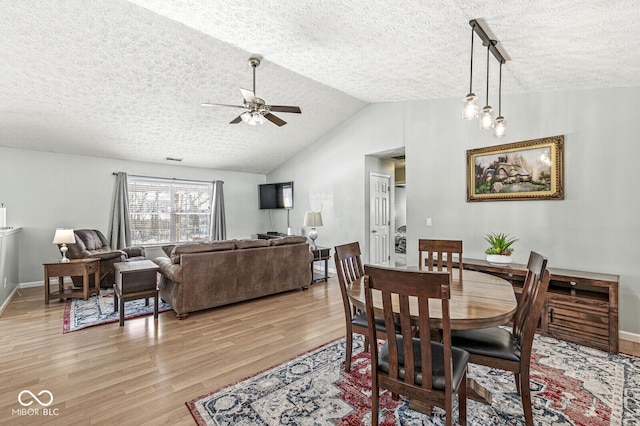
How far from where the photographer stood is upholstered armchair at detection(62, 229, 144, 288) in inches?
185

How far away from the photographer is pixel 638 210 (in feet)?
9.63

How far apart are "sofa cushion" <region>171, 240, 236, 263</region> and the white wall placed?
3.39 meters

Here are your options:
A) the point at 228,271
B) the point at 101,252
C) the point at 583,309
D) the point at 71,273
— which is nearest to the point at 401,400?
the point at 583,309

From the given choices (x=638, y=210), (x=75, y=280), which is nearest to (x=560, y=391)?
(x=638, y=210)

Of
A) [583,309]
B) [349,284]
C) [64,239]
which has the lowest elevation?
[583,309]

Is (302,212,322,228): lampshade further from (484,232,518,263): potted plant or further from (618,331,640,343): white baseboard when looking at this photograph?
(618,331,640,343): white baseboard

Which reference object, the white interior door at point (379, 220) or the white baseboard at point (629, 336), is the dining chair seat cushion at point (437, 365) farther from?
the white interior door at point (379, 220)

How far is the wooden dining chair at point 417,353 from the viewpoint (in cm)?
139

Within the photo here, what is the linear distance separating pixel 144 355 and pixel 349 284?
1.96 m

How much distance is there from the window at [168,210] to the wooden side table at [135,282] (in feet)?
10.7

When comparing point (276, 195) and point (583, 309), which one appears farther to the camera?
A: point (276, 195)

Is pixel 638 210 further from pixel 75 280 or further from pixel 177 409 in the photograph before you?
pixel 75 280

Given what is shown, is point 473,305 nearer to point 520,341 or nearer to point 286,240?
point 520,341

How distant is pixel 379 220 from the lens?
612 cm
